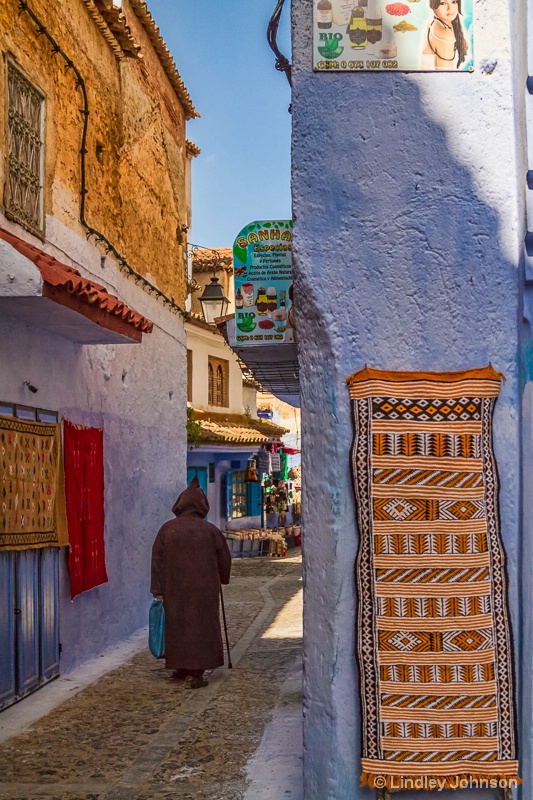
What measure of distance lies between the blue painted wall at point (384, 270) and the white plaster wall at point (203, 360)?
59.4 ft

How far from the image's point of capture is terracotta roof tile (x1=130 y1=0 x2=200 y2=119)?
11.5m

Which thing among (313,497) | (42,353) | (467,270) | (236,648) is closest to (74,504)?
(42,353)

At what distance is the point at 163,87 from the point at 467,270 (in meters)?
9.72

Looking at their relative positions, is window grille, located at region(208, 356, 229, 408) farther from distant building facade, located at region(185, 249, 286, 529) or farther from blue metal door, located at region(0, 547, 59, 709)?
blue metal door, located at region(0, 547, 59, 709)

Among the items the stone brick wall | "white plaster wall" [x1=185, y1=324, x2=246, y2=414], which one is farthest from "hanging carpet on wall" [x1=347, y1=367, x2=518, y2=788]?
"white plaster wall" [x1=185, y1=324, x2=246, y2=414]

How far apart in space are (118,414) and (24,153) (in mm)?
3316

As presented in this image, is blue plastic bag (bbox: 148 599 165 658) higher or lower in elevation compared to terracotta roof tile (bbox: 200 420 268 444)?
lower

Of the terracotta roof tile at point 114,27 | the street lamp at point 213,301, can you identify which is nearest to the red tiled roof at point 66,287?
the terracotta roof tile at point 114,27

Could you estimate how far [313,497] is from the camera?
446 centimetres

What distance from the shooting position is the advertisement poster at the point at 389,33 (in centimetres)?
461

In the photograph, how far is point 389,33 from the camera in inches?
183

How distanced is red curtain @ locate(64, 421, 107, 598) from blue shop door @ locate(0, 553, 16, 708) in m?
1.27

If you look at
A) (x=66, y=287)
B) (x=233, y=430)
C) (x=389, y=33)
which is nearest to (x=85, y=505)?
(x=66, y=287)

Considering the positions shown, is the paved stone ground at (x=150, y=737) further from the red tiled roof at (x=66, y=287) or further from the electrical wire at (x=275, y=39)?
the electrical wire at (x=275, y=39)
